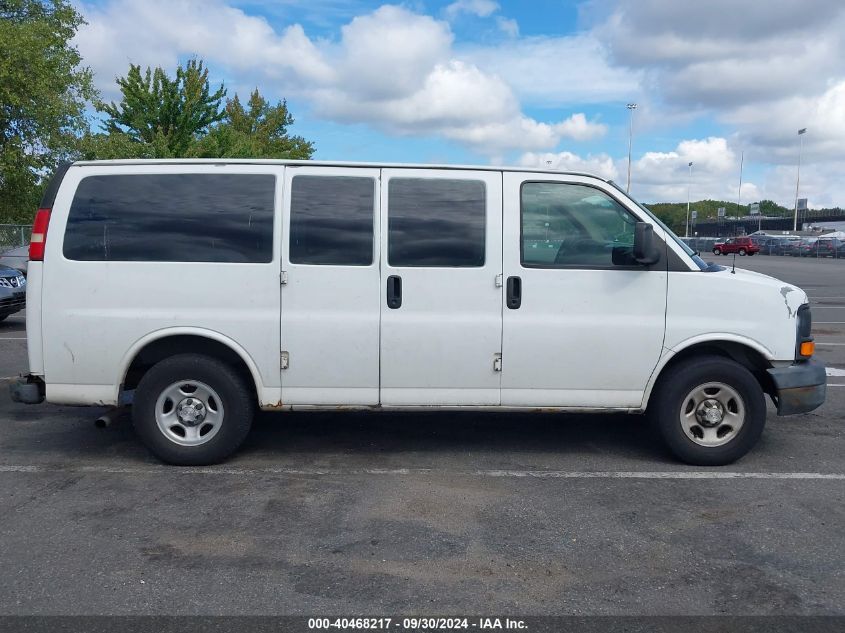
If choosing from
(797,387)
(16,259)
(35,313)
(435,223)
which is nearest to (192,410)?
(35,313)

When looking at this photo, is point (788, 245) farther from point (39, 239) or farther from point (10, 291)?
point (39, 239)

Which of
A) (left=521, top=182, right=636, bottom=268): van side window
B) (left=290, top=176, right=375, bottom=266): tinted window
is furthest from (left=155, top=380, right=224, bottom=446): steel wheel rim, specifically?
(left=521, top=182, right=636, bottom=268): van side window

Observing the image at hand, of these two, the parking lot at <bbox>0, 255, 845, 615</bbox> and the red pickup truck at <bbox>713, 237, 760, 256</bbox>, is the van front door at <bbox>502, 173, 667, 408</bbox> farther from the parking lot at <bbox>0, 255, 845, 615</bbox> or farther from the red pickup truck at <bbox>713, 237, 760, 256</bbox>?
the red pickup truck at <bbox>713, 237, 760, 256</bbox>

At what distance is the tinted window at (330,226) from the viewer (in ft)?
18.0

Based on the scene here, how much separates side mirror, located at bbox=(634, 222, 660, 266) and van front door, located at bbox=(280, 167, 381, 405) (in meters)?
1.79

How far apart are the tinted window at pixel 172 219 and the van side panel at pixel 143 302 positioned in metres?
0.07

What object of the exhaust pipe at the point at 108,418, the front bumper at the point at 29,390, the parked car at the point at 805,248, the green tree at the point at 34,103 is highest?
the green tree at the point at 34,103

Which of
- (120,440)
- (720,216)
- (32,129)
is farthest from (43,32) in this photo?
(720,216)

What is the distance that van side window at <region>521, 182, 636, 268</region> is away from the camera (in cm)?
557

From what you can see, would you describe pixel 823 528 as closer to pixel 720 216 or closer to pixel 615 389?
pixel 615 389

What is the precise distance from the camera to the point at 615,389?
5613mm

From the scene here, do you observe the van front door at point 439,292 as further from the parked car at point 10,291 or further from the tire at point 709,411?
the parked car at point 10,291

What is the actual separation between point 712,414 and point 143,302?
13.4 feet

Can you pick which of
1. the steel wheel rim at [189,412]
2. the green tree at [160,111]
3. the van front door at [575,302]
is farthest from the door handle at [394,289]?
the green tree at [160,111]
